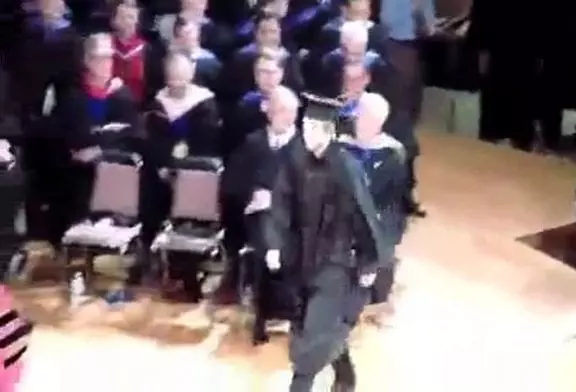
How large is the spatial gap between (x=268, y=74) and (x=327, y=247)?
1.30 m

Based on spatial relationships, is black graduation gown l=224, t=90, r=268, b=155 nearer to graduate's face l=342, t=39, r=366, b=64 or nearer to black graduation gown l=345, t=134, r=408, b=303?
graduate's face l=342, t=39, r=366, b=64

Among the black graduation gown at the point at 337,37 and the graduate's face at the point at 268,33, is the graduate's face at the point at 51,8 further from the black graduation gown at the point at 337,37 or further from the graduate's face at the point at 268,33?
the black graduation gown at the point at 337,37

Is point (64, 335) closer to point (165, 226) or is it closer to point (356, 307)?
point (165, 226)

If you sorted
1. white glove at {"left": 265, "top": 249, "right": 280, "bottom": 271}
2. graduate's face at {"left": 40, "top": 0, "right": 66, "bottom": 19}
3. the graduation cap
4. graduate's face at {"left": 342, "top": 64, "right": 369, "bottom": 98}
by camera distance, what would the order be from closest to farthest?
white glove at {"left": 265, "top": 249, "right": 280, "bottom": 271}, the graduation cap, graduate's face at {"left": 342, "top": 64, "right": 369, "bottom": 98}, graduate's face at {"left": 40, "top": 0, "right": 66, "bottom": 19}

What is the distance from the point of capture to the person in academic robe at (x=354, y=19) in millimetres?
5617

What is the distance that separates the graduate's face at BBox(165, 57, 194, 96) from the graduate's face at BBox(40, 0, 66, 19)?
0.67 m

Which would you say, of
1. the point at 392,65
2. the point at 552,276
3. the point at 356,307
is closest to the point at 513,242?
the point at 552,276

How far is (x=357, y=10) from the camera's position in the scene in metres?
5.62

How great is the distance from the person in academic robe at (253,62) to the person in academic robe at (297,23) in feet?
0.33

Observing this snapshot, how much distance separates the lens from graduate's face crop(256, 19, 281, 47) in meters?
5.61

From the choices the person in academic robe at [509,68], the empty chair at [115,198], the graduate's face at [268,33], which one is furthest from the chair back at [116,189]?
the person in academic robe at [509,68]

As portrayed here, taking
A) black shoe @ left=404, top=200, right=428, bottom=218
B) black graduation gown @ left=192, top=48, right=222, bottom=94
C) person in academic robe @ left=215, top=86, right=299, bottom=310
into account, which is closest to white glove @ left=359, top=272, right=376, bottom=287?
person in academic robe @ left=215, top=86, right=299, bottom=310

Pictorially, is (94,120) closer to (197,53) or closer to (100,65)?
(100,65)

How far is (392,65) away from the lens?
5.76 m
